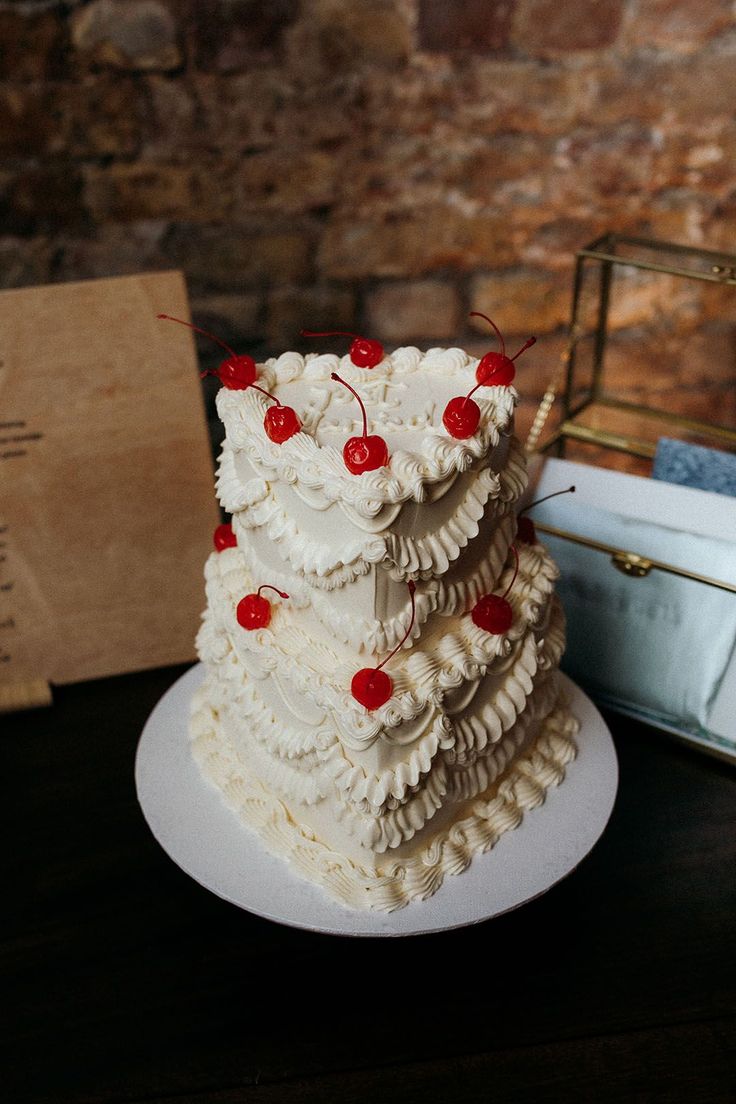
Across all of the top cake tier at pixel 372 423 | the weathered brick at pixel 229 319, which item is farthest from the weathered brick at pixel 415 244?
the top cake tier at pixel 372 423

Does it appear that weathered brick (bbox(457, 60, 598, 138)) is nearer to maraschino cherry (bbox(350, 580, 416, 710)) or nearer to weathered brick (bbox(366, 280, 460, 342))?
weathered brick (bbox(366, 280, 460, 342))

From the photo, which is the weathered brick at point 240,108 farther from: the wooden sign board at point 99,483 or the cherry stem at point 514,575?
the cherry stem at point 514,575

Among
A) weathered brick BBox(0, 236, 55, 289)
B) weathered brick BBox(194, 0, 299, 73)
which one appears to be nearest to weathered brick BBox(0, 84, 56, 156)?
weathered brick BBox(0, 236, 55, 289)

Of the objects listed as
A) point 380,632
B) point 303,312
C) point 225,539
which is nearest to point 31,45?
point 303,312

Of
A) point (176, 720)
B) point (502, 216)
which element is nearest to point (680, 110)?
point (502, 216)

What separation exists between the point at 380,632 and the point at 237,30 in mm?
995

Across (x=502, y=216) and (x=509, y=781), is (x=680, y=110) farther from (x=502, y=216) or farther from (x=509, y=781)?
(x=509, y=781)

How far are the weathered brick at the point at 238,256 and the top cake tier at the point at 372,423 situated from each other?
25.7 inches

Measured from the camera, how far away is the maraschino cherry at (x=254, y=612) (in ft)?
3.35

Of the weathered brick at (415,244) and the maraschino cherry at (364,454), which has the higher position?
the maraschino cherry at (364,454)

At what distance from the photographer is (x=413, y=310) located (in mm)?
1780

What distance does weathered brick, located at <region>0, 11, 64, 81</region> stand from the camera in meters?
1.44

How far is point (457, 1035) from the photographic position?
100 cm

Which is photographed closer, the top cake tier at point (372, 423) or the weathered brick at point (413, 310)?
the top cake tier at point (372, 423)
